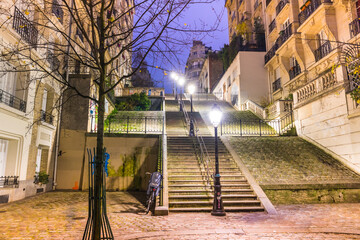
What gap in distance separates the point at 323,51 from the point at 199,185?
14311 millimetres

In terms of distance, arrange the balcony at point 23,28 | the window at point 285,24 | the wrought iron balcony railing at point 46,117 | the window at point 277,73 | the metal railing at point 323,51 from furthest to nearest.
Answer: the window at point 277,73 → the window at point 285,24 → the metal railing at point 323,51 → the wrought iron balcony railing at point 46,117 → the balcony at point 23,28

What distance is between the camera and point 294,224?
6598mm

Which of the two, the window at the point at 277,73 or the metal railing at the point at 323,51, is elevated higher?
the window at the point at 277,73

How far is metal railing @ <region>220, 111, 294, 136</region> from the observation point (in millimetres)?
16688

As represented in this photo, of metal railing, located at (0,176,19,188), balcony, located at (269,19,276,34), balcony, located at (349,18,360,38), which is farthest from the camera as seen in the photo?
balcony, located at (269,19,276,34)

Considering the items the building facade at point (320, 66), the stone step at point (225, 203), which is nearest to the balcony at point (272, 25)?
the building facade at point (320, 66)

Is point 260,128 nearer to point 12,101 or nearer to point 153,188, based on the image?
point 153,188

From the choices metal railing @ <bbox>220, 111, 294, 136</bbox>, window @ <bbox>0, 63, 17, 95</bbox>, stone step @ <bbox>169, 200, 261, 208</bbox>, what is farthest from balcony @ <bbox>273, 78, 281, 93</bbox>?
window @ <bbox>0, 63, 17, 95</bbox>

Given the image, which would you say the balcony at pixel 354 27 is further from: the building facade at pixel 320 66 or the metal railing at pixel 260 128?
the metal railing at pixel 260 128

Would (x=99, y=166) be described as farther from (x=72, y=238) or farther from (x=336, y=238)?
(x=336, y=238)

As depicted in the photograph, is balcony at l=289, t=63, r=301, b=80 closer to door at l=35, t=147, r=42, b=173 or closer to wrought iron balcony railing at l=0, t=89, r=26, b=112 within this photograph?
door at l=35, t=147, r=42, b=173

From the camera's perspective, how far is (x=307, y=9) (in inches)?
746


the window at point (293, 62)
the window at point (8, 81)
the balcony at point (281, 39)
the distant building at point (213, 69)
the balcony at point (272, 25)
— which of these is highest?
the distant building at point (213, 69)

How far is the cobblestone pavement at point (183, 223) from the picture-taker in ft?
18.6
